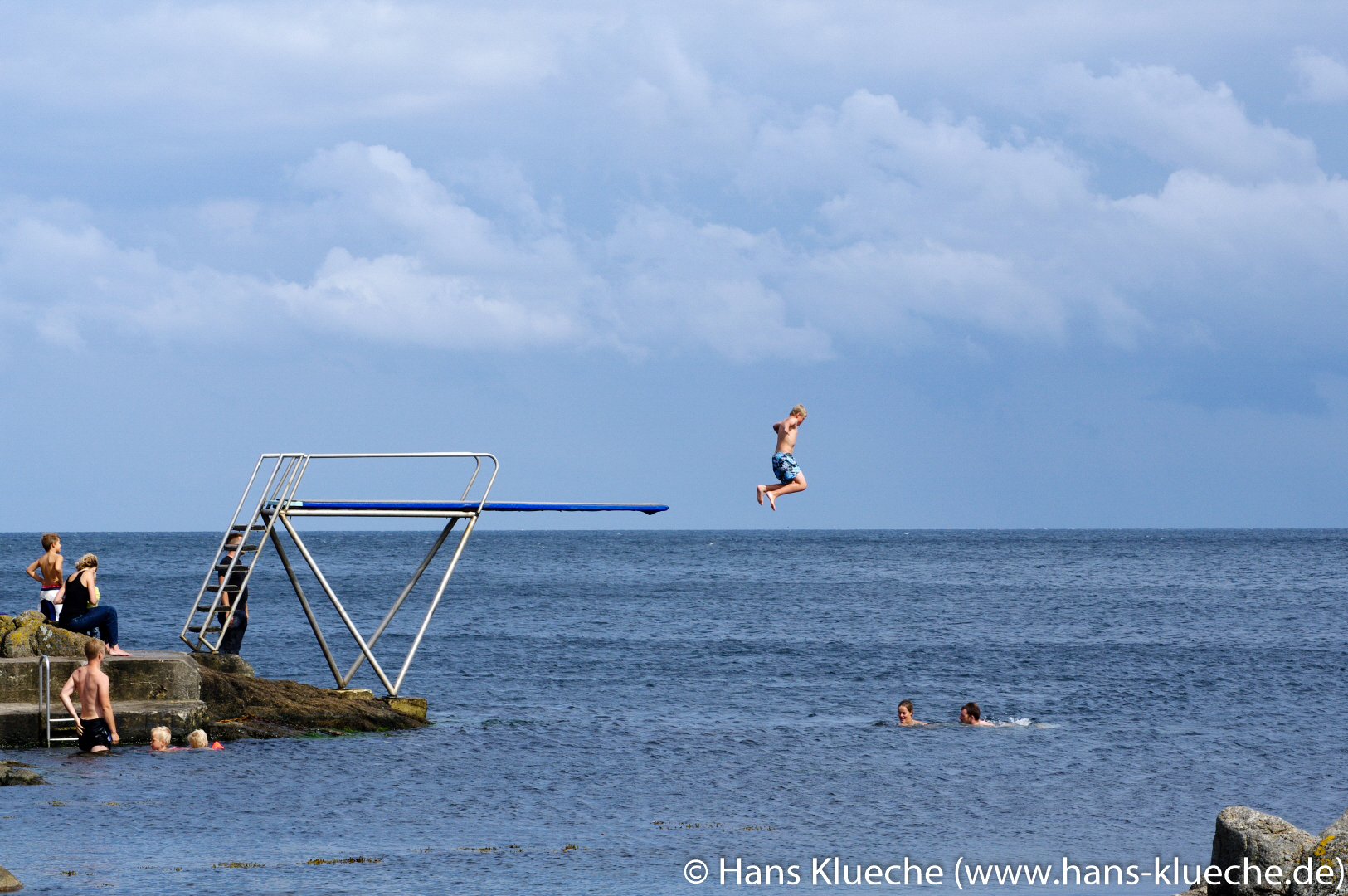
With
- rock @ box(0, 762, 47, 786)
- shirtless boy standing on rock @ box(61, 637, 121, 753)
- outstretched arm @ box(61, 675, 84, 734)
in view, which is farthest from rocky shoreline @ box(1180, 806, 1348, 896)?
outstretched arm @ box(61, 675, 84, 734)

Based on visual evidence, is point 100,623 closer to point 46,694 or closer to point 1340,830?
point 46,694

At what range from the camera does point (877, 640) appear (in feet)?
156

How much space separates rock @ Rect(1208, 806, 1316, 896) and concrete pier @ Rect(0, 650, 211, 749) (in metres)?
13.4

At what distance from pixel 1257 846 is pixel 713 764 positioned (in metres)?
10.6

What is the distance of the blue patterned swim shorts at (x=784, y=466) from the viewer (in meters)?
15.7

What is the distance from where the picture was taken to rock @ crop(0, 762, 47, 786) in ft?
47.7

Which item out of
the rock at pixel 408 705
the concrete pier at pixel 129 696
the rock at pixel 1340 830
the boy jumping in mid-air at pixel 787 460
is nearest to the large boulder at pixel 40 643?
the concrete pier at pixel 129 696

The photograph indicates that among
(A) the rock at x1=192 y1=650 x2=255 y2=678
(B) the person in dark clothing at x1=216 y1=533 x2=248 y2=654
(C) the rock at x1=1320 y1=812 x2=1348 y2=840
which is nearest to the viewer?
(C) the rock at x1=1320 y1=812 x2=1348 y2=840

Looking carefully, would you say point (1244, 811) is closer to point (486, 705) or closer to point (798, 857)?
Answer: point (798, 857)

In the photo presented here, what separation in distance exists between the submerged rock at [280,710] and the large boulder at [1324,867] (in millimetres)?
14533

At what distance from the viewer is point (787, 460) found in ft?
51.6

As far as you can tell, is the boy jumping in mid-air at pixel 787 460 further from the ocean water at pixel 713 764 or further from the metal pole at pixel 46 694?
the metal pole at pixel 46 694

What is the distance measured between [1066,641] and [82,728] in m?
37.4

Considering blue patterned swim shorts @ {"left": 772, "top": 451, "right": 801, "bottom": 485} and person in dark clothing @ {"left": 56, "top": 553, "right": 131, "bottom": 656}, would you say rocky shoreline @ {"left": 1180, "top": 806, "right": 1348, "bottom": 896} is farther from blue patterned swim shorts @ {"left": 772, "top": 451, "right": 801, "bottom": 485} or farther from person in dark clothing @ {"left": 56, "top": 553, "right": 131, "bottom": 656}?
person in dark clothing @ {"left": 56, "top": 553, "right": 131, "bottom": 656}
